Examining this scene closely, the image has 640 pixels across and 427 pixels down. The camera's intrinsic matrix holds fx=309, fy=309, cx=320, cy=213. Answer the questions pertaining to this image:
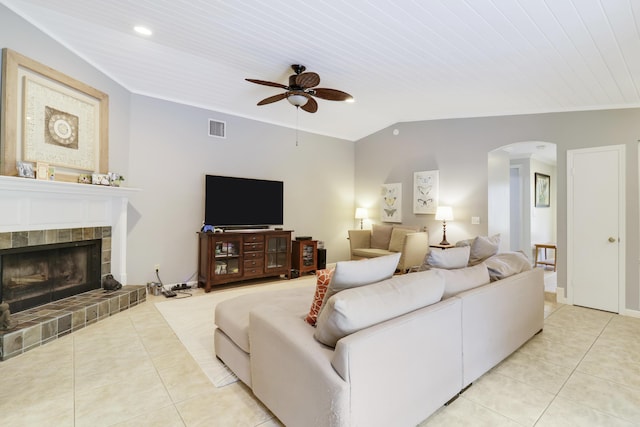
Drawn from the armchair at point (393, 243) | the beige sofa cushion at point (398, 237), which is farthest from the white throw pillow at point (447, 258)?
the beige sofa cushion at point (398, 237)

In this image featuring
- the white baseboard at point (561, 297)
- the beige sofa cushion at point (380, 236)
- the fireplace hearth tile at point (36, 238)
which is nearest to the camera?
the fireplace hearth tile at point (36, 238)

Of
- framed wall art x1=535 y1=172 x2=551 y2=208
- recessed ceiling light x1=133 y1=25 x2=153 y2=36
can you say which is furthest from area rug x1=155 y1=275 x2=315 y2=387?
framed wall art x1=535 y1=172 x2=551 y2=208

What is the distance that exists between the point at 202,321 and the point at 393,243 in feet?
11.3

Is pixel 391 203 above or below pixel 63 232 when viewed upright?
above

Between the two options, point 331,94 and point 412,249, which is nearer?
point 331,94

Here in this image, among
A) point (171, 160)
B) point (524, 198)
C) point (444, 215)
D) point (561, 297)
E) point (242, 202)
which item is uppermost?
point (171, 160)

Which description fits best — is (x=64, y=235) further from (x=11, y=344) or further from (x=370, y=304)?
(x=370, y=304)

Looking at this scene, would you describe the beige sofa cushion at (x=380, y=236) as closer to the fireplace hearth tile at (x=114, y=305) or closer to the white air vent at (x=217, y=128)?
the white air vent at (x=217, y=128)

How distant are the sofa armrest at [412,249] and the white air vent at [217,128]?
11.0 ft

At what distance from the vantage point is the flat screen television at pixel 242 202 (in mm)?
4586

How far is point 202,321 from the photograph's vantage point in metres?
3.23

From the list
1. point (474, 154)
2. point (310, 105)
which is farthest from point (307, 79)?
point (474, 154)

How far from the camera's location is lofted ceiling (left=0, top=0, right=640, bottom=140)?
226 cm

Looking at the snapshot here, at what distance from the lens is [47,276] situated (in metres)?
3.15
